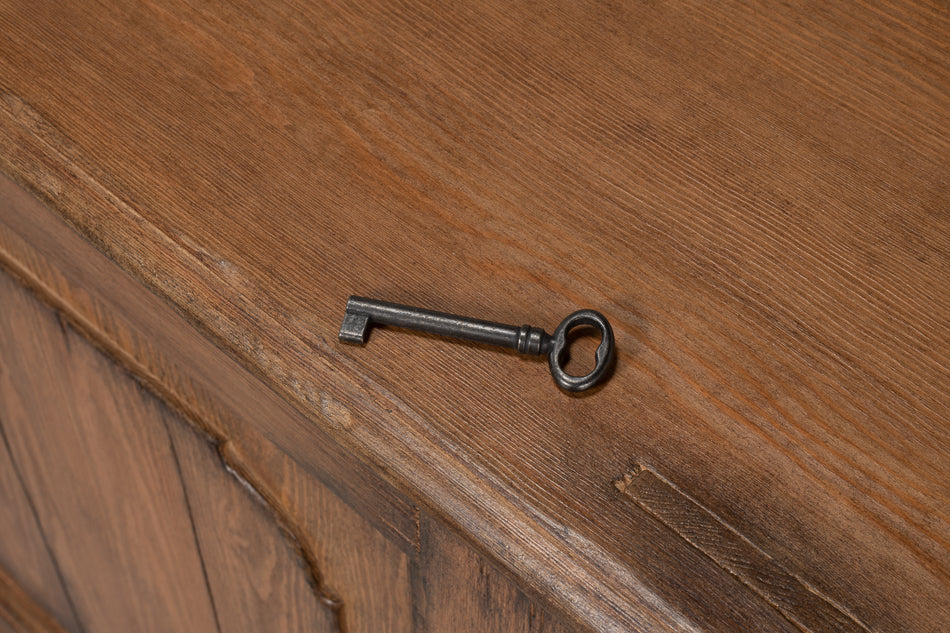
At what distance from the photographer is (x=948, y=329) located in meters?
0.56

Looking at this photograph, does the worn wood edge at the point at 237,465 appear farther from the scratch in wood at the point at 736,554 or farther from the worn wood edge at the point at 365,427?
the scratch in wood at the point at 736,554

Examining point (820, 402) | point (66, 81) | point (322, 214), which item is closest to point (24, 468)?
point (66, 81)

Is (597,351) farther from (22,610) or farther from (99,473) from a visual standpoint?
(22,610)

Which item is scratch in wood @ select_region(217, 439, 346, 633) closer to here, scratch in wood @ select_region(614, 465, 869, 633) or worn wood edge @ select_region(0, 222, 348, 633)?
worn wood edge @ select_region(0, 222, 348, 633)

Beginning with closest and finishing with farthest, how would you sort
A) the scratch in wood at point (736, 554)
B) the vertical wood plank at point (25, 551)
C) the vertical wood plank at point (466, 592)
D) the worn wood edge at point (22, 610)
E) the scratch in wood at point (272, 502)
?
the scratch in wood at point (736, 554) < the vertical wood plank at point (466, 592) < the scratch in wood at point (272, 502) < the vertical wood plank at point (25, 551) < the worn wood edge at point (22, 610)

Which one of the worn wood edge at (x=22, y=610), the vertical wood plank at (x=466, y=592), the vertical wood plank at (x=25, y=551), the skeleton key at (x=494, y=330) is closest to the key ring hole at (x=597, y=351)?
the skeleton key at (x=494, y=330)

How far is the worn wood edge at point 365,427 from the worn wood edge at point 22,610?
2.94 feet

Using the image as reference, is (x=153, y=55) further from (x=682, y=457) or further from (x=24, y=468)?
(x=24, y=468)

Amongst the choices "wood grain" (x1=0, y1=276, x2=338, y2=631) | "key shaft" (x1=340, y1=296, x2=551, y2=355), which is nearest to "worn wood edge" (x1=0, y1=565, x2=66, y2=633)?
"wood grain" (x1=0, y1=276, x2=338, y2=631)

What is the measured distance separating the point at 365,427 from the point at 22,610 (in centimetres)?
110

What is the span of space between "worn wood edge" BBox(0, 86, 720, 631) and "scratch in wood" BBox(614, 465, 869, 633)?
0.04m

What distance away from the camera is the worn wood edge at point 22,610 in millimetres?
1332

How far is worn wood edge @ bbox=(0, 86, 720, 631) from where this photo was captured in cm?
50

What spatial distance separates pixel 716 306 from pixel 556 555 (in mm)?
195
